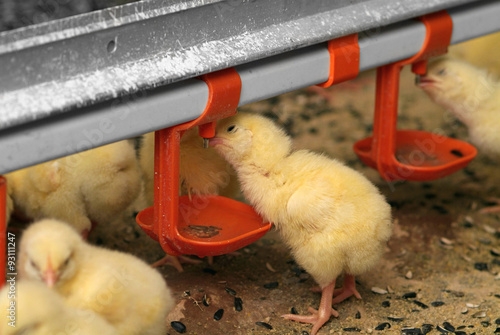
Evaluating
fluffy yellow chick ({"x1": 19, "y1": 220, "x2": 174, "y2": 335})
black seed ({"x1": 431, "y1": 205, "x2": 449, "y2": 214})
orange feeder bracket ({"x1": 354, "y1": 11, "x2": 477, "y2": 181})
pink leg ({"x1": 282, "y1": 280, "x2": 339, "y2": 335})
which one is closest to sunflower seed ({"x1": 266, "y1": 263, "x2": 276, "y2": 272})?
pink leg ({"x1": 282, "y1": 280, "x2": 339, "y2": 335})

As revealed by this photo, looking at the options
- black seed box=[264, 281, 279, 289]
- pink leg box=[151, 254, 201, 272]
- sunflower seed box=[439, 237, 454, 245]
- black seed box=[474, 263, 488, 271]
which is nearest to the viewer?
black seed box=[264, 281, 279, 289]

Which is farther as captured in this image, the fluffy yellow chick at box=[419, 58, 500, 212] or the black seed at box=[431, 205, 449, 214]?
the black seed at box=[431, 205, 449, 214]

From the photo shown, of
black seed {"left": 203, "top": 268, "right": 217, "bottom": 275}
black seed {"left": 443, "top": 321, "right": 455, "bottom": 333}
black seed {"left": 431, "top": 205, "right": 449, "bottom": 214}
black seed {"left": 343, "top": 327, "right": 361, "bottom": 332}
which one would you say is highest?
black seed {"left": 203, "top": 268, "right": 217, "bottom": 275}

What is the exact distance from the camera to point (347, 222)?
2.50m

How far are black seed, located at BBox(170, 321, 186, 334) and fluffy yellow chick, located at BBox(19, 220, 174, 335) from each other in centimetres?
30

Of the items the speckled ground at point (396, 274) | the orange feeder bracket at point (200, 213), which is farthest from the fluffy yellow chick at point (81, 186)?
the speckled ground at point (396, 274)

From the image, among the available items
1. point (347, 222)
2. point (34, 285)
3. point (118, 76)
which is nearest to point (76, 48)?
point (118, 76)

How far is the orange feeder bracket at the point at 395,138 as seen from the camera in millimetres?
2975

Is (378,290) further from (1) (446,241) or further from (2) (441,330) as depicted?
(1) (446,241)

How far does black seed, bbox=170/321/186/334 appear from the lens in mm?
2506

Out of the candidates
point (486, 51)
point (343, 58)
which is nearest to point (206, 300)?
point (343, 58)

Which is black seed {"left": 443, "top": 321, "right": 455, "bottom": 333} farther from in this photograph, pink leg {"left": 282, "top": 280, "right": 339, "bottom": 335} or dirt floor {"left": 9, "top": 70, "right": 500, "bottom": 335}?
pink leg {"left": 282, "top": 280, "right": 339, "bottom": 335}

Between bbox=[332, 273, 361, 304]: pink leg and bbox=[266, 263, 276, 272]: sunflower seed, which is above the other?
bbox=[332, 273, 361, 304]: pink leg

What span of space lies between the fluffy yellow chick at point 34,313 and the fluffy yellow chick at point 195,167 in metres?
1.01
